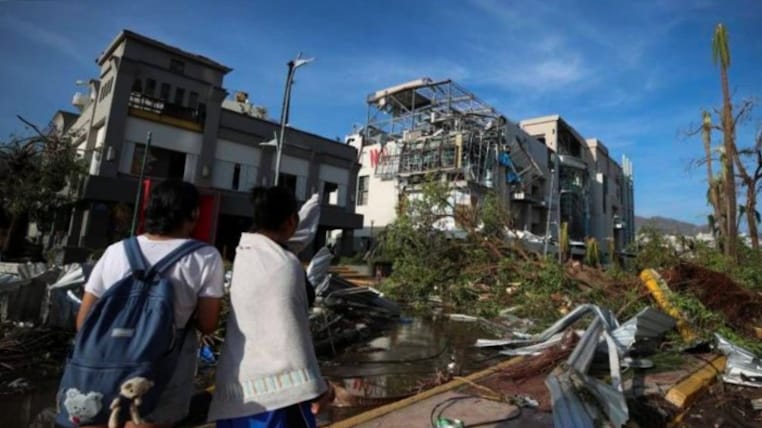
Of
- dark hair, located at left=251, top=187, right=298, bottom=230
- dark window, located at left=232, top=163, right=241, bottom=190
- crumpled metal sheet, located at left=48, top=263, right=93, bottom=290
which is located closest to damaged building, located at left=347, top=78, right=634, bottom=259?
dark window, located at left=232, top=163, right=241, bottom=190

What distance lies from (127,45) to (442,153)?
1928 centimetres

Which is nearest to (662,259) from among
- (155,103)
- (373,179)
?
(155,103)

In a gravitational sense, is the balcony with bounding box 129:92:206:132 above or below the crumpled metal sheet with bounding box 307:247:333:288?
above

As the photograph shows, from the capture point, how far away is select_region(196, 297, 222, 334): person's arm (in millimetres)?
1867

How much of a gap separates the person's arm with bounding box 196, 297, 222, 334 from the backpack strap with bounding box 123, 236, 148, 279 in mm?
254

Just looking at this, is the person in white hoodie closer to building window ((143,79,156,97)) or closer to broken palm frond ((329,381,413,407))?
broken palm frond ((329,381,413,407))

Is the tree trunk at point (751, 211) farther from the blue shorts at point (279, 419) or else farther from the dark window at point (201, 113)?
the dark window at point (201, 113)

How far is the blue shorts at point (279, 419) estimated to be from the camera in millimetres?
1812

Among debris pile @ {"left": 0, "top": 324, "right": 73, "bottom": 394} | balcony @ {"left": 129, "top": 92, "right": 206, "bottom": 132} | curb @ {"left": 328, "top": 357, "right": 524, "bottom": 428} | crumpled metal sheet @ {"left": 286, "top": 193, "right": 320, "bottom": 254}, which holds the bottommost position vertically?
debris pile @ {"left": 0, "top": 324, "right": 73, "bottom": 394}

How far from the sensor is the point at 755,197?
17438mm

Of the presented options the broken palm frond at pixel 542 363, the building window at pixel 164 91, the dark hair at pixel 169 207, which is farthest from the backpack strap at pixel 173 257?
the building window at pixel 164 91

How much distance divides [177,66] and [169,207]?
20.9 meters

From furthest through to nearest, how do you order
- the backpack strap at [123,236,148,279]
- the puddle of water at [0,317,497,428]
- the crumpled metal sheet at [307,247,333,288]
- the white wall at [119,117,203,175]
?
the white wall at [119,117,203,175], the crumpled metal sheet at [307,247,333,288], the puddle of water at [0,317,497,428], the backpack strap at [123,236,148,279]

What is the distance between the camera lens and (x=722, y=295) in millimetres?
8086
